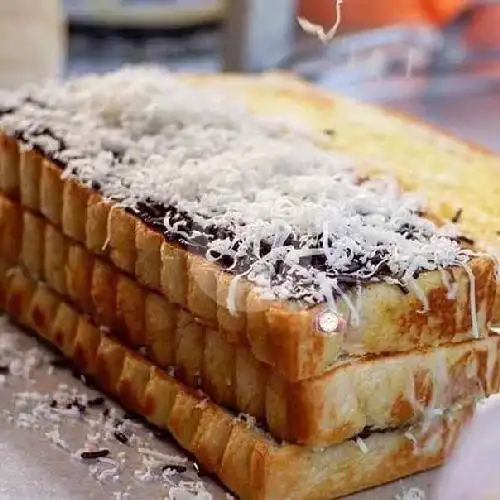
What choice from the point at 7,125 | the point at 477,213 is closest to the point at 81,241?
the point at 7,125

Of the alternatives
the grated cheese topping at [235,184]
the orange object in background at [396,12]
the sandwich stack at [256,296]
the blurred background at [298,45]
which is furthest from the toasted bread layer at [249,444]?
the orange object in background at [396,12]

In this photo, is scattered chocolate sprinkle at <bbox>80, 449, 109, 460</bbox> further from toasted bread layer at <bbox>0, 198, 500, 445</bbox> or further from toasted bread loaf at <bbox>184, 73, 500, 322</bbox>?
toasted bread loaf at <bbox>184, 73, 500, 322</bbox>

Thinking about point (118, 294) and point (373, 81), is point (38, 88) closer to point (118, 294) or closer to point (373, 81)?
point (118, 294)

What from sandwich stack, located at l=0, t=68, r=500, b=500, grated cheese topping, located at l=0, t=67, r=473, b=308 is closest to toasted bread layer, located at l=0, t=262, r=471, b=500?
sandwich stack, located at l=0, t=68, r=500, b=500

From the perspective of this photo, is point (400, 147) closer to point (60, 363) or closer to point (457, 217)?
point (457, 217)

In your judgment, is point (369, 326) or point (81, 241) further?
point (81, 241)

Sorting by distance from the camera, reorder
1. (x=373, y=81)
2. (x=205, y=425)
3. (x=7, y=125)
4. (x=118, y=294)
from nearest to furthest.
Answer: (x=205, y=425) < (x=118, y=294) < (x=7, y=125) < (x=373, y=81)

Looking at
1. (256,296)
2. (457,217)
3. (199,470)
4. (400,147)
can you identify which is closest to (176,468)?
(199,470)
